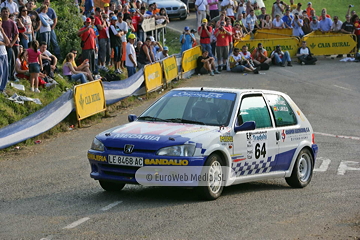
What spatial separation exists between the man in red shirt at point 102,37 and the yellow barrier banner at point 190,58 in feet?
14.6

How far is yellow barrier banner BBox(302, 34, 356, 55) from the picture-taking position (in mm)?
29953

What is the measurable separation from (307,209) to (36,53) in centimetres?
1008

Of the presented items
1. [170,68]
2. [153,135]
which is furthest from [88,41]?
[153,135]

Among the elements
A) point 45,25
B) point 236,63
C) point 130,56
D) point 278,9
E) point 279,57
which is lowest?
point 279,57

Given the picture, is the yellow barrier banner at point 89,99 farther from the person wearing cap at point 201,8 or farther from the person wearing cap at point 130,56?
the person wearing cap at point 201,8

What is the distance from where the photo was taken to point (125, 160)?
821 cm

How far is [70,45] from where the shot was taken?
71.5 ft

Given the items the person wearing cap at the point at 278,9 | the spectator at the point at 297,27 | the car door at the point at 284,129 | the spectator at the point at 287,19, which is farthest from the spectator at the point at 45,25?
the person wearing cap at the point at 278,9

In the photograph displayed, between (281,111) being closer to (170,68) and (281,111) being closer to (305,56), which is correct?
(170,68)

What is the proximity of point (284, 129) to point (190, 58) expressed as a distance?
1577 cm

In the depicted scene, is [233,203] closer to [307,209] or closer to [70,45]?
[307,209]

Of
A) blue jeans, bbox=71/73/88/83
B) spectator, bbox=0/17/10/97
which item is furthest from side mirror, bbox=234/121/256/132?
blue jeans, bbox=71/73/88/83

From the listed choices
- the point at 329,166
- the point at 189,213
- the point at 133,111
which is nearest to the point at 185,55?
the point at 133,111

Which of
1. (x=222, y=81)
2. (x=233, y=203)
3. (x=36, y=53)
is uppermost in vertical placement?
(x=36, y=53)
